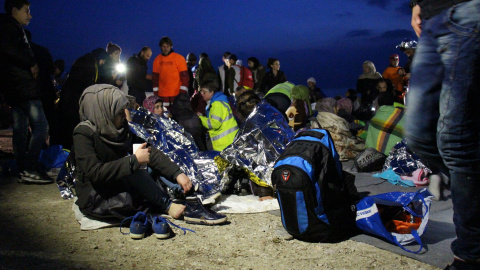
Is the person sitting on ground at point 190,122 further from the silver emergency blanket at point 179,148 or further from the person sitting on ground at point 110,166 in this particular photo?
the person sitting on ground at point 110,166

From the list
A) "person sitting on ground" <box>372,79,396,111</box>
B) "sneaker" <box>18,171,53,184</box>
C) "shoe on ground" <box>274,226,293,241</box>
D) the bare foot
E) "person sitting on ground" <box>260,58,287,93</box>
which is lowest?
"shoe on ground" <box>274,226,293,241</box>

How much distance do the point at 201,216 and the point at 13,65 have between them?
2.64 metres

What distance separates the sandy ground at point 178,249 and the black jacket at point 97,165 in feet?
0.93

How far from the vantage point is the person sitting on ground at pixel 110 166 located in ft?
9.38

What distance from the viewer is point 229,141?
4691mm

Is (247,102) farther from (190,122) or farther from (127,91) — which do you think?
(127,91)

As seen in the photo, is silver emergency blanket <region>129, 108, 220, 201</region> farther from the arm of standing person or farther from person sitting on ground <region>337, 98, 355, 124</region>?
person sitting on ground <region>337, 98, 355, 124</region>

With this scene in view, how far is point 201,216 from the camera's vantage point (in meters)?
3.07

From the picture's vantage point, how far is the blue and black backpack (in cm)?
264

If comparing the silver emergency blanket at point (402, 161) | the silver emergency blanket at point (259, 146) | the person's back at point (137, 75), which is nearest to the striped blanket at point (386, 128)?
the silver emergency blanket at point (402, 161)

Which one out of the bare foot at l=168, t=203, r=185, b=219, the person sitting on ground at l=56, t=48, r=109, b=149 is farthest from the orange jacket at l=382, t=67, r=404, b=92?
the bare foot at l=168, t=203, r=185, b=219

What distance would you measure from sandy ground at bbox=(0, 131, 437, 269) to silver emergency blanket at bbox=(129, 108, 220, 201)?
68 cm

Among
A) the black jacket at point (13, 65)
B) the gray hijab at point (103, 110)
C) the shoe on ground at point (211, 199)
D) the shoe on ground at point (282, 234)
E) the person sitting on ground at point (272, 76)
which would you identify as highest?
the black jacket at point (13, 65)

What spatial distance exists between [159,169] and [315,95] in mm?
8081
